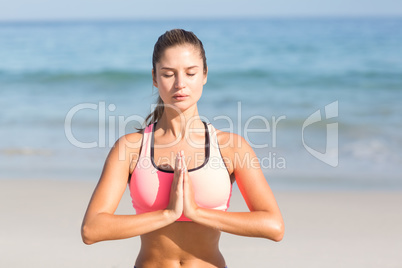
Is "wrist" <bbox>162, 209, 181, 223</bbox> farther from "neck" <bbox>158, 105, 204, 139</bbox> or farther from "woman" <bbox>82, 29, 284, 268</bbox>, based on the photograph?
"neck" <bbox>158, 105, 204, 139</bbox>

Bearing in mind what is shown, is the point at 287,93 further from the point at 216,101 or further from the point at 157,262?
the point at 157,262

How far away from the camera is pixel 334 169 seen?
25.8 feet

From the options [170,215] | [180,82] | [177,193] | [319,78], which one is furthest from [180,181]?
[319,78]

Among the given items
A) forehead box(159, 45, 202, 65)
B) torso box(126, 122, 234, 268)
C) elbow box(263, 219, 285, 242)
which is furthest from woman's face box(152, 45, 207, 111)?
elbow box(263, 219, 285, 242)

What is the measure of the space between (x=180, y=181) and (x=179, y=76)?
49 centimetres

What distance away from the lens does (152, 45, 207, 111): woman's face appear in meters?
2.66

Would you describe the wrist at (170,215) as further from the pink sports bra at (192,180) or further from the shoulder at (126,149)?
the shoulder at (126,149)

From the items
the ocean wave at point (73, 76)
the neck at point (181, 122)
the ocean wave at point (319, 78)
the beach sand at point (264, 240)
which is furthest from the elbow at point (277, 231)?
the ocean wave at point (73, 76)

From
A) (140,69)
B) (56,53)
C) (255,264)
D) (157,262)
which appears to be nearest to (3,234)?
(255,264)

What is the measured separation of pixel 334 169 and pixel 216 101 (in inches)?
275

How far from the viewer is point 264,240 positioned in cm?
536

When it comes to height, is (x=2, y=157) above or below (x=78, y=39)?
below

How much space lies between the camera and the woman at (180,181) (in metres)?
2.57

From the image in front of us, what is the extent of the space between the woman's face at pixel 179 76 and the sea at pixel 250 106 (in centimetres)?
48
